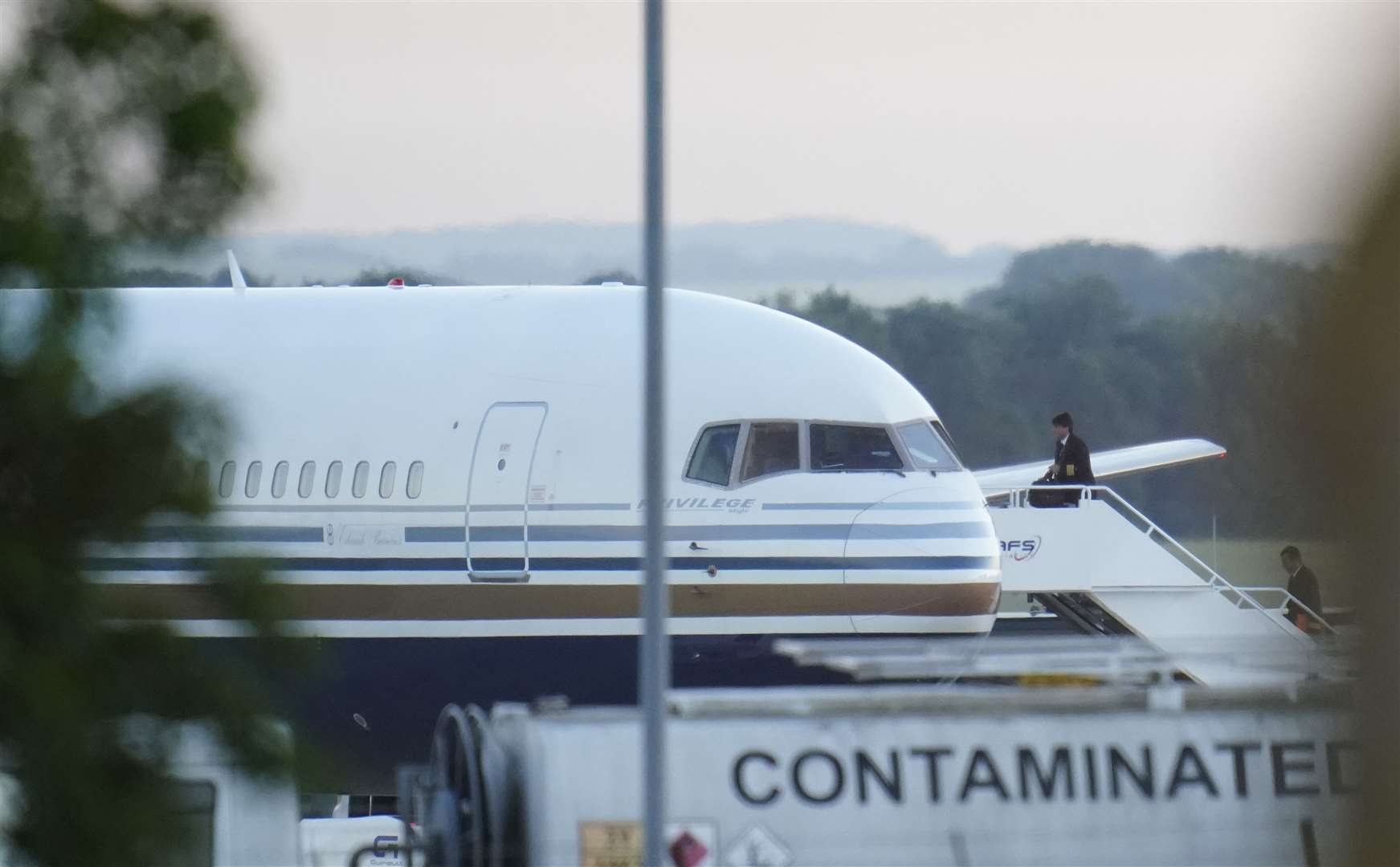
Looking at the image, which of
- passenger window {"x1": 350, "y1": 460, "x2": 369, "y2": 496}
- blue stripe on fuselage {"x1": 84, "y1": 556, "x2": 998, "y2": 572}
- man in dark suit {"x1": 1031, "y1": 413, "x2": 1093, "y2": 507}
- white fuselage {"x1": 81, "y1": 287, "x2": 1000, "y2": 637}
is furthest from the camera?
man in dark suit {"x1": 1031, "y1": 413, "x2": 1093, "y2": 507}

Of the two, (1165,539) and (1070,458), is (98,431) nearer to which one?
(1070,458)

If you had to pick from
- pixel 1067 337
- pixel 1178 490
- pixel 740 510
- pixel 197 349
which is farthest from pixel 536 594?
pixel 1067 337

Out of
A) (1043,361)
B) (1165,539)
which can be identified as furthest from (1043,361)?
(1165,539)

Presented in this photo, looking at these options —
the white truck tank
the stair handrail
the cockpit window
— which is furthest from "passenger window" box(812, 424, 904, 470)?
the white truck tank

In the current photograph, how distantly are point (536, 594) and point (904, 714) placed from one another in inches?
237

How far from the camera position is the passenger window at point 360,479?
49.4 feet

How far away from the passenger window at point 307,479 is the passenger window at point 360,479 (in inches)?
14.7

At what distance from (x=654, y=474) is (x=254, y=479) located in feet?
28.6

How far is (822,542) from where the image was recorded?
14016 mm

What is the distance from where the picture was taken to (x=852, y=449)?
14.6 m

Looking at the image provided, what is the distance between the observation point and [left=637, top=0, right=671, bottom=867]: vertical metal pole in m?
7.07

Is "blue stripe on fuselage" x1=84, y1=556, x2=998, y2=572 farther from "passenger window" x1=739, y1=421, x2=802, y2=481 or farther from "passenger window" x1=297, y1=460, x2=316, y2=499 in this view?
"passenger window" x1=739, y1=421, x2=802, y2=481

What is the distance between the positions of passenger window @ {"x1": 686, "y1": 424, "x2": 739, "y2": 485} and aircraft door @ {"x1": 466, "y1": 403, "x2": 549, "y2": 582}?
119 centimetres

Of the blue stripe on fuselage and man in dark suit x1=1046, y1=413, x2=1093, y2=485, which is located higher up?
man in dark suit x1=1046, y1=413, x2=1093, y2=485
